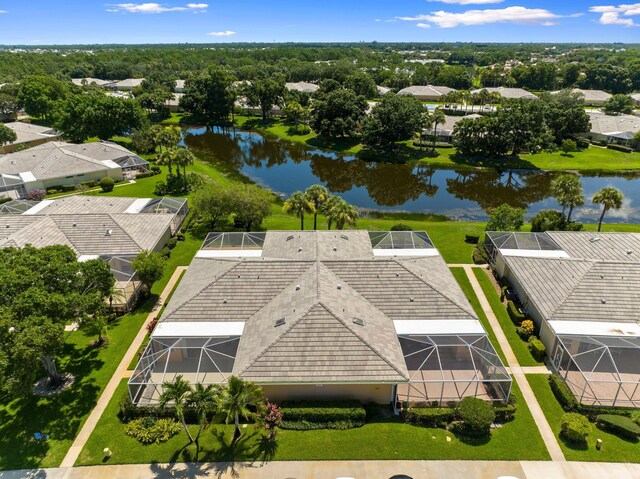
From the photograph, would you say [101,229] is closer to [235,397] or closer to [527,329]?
[235,397]

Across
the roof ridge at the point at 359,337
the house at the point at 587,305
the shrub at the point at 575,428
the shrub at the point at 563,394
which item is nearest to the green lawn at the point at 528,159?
the house at the point at 587,305

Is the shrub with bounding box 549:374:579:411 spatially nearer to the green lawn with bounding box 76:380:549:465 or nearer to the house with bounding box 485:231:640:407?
the house with bounding box 485:231:640:407

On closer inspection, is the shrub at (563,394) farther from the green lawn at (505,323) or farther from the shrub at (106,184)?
the shrub at (106,184)

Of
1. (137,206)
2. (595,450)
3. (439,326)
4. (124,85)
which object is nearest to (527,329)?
(439,326)

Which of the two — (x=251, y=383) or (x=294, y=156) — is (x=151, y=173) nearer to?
(x=294, y=156)

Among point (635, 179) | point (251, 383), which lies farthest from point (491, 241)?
point (635, 179)
